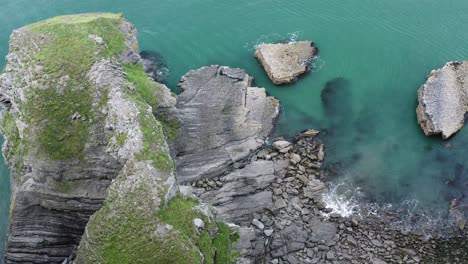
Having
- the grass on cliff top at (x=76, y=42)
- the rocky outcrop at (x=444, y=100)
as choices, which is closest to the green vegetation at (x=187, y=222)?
the grass on cliff top at (x=76, y=42)

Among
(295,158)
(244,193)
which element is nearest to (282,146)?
(295,158)

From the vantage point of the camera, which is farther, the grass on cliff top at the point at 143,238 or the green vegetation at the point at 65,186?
the green vegetation at the point at 65,186

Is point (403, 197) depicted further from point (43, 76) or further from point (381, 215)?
point (43, 76)

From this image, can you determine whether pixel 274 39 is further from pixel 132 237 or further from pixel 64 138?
pixel 132 237

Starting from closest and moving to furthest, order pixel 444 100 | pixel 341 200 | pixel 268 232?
pixel 268 232 → pixel 341 200 → pixel 444 100

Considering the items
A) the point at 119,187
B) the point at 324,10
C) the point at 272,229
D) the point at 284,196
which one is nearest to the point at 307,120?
the point at 284,196

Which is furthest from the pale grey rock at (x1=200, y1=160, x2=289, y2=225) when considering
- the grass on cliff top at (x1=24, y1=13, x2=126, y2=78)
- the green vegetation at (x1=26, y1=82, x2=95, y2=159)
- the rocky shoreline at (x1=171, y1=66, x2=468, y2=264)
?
the grass on cliff top at (x1=24, y1=13, x2=126, y2=78)

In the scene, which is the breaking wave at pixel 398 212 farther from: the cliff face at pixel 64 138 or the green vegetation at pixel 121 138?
the green vegetation at pixel 121 138
